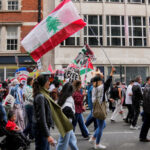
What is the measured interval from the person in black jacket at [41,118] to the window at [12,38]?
19.6 metres

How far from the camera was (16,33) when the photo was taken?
912 inches

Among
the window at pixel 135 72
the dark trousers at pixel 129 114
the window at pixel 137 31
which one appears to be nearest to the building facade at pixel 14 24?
the window at pixel 137 31

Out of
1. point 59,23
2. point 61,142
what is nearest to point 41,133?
point 61,142

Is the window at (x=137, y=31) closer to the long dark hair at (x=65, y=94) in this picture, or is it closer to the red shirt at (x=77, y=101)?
the red shirt at (x=77, y=101)

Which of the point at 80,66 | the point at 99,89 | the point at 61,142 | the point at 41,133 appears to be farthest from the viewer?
the point at 80,66

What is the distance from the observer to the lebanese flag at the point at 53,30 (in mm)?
7090

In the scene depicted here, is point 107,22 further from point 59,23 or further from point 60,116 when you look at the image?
point 60,116

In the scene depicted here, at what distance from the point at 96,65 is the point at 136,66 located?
152 inches

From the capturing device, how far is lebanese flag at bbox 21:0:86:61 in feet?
23.3

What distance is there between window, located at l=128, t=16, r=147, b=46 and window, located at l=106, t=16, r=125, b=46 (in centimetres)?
78

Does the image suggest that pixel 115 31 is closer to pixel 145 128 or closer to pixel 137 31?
pixel 137 31

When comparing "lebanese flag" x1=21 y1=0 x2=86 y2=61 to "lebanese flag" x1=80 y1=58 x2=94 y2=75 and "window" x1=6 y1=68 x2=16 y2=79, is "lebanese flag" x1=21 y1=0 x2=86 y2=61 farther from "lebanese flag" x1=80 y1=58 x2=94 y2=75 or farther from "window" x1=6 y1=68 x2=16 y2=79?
"window" x1=6 y1=68 x2=16 y2=79

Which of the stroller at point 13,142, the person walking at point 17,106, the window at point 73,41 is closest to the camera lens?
the stroller at point 13,142

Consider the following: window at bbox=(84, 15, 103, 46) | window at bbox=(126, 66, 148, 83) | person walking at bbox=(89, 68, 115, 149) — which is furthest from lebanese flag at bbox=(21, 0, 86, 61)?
window at bbox=(126, 66, 148, 83)
